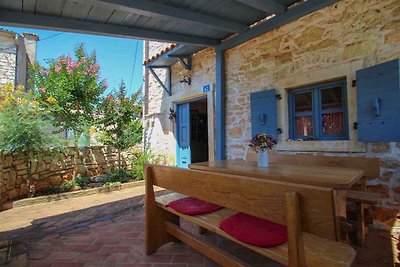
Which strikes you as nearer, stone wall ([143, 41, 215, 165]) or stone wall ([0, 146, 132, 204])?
stone wall ([0, 146, 132, 204])

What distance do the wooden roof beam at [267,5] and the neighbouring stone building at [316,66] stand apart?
33cm

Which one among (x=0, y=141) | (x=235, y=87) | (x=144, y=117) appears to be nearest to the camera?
(x=0, y=141)

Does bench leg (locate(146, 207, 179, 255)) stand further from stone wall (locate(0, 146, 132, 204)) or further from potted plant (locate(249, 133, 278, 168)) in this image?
stone wall (locate(0, 146, 132, 204))

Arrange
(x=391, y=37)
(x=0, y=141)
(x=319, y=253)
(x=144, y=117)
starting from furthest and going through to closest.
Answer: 1. (x=144, y=117)
2. (x=0, y=141)
3. (x=391, y=37)
4. (x=319, y=253)

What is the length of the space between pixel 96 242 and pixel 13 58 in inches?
393

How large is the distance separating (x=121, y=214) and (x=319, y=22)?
4.22 meters

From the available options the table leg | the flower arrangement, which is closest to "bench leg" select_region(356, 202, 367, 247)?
the table leg

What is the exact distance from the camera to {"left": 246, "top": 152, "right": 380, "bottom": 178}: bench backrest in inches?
97.3

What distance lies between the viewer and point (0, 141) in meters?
4.02

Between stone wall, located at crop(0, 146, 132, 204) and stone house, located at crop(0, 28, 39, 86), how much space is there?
557 centimetres

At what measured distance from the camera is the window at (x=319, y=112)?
128 inches

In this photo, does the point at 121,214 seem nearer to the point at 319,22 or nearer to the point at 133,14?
the point at 133,14

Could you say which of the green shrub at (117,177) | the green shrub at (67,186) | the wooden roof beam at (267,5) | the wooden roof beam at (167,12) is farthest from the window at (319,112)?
the green shrub at (67,186)

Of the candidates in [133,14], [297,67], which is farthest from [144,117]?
[297,67]
